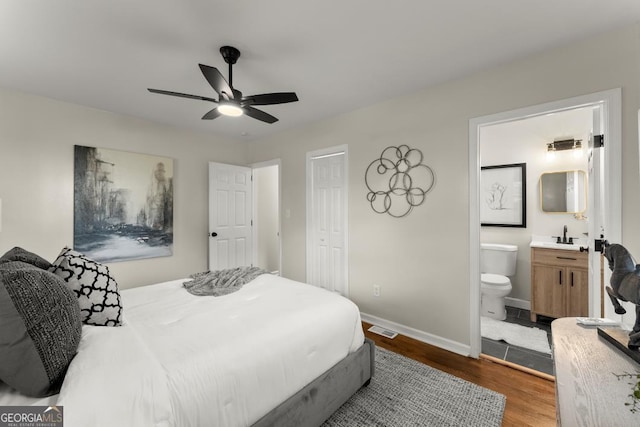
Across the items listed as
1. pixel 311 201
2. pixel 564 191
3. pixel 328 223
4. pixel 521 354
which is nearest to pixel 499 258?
pixel 564 191

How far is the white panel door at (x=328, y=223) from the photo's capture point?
3.49 metres

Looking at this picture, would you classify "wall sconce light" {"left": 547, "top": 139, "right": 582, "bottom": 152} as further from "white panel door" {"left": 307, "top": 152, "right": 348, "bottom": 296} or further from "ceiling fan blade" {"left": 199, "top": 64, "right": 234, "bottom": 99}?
"ceiling fan blade" {"left": 199, "top": 64, "right": 234, "bottom": 99}

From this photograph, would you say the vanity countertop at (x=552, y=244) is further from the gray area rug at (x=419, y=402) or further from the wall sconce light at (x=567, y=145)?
the gray area rug at (x=419, y=402)

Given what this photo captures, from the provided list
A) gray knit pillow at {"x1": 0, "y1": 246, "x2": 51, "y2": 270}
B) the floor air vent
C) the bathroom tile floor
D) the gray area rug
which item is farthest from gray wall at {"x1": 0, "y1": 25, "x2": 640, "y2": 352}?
gray knit pillow at {"x1": 0, "y1": 246, "x2": 51, "y2": 270}

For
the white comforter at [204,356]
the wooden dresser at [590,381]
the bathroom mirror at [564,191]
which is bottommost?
the white comforter at [204,356]

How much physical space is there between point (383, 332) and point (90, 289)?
8.46 feet

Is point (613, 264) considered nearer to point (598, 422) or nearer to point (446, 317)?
point (598, 422)

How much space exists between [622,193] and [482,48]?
138 cm

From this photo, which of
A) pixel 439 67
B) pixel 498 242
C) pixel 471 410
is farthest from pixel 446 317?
pixel 439 67

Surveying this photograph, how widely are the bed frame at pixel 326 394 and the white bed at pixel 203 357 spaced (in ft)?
0.11

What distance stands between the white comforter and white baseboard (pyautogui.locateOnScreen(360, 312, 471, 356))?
→ 116 cm

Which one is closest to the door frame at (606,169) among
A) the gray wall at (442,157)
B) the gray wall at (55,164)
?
the gray wall at (442,157)

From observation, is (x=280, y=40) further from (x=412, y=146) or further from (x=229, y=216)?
(x=229, y=216)

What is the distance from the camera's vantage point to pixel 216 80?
1.84 m
